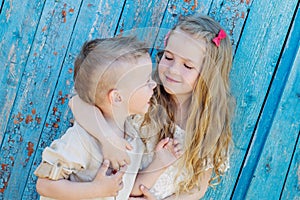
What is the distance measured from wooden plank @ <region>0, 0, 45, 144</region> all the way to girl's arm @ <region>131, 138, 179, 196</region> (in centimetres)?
70

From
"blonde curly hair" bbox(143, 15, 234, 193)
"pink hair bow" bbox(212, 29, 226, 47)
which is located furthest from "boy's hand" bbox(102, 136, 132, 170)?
"pink hair bow" bbox(212, 29, 226, 47)

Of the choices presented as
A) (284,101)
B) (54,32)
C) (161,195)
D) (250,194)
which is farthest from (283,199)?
(54,32)

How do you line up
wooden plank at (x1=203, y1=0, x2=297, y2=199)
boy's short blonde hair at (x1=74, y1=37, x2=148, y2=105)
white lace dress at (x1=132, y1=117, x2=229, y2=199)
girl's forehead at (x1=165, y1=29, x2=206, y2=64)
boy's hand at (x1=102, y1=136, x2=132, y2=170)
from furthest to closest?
1. wooden plank at (x1=203, y1=0, x2=297, y2=199)
2. white lace dress at (x1=132, y1=117, x2=229, y2=199)
3. girl's forehead at (x1=165, y1=29, x2=206, y2=64)
4. boy's hand at (x1=102, y1=136, x2=132, y2=170)
5. boy's short blonde hair at (x1=74, y1=37, x2=148, y2=105)

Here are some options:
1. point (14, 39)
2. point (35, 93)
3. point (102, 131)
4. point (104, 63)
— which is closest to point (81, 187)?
point (102, 131)

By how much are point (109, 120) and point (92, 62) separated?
24 cm

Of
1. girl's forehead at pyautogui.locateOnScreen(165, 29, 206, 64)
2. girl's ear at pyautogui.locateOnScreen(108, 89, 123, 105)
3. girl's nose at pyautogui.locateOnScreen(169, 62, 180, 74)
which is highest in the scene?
girl's forehead at pyautogui.locateOnScreen(165, 29, 206, 64)

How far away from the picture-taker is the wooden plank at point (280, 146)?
2221 mm

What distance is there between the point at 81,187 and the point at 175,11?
2.77ft

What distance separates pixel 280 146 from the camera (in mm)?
2270

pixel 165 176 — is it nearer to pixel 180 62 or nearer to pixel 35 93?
pixel 180 62

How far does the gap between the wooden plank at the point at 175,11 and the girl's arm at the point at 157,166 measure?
421 millimetres

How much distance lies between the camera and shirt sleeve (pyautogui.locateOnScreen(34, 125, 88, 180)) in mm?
1731

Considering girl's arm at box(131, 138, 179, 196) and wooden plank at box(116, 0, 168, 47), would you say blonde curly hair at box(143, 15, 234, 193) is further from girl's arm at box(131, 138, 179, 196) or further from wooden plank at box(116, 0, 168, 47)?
wooden plank at box(116, 0, 168, 47)

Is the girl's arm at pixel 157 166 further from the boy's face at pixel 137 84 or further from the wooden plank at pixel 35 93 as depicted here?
the wooden plank at pixel 35 93
